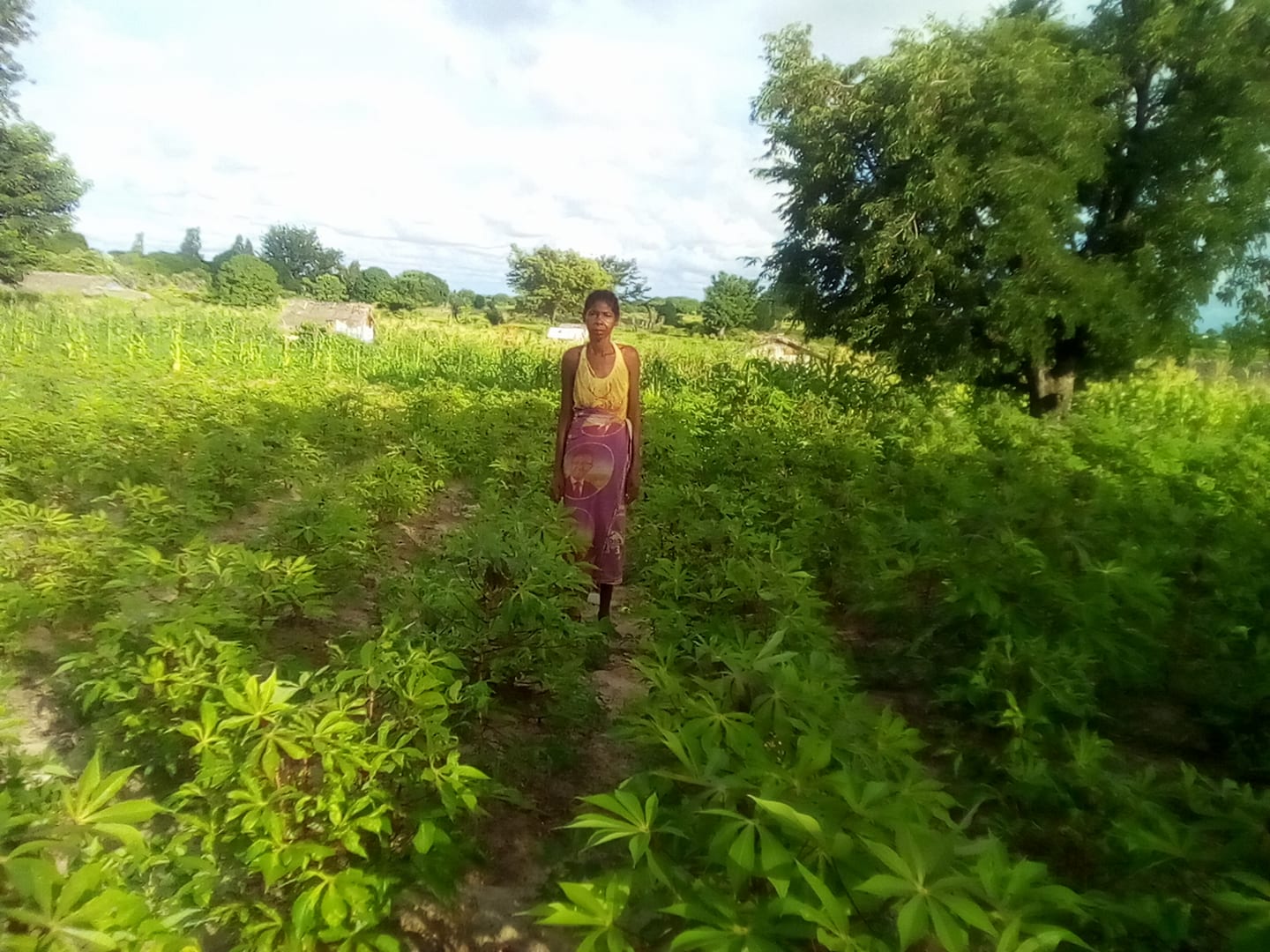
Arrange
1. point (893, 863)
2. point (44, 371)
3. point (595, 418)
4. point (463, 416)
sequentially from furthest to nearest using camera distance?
point (44, 371)
point (463, 416)
point (595, 418)
point (893, 863)

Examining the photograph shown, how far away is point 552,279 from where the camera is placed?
2442 centimetres

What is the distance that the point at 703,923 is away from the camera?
3.47 feet

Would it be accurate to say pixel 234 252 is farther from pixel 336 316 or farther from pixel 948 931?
pixel 948 931

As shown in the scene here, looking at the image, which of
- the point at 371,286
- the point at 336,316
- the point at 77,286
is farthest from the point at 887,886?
the point at 371,286

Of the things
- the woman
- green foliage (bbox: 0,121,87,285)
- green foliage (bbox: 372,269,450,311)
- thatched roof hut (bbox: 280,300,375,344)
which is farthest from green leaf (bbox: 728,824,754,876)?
green foliage (bbox: 372,269,450,311)

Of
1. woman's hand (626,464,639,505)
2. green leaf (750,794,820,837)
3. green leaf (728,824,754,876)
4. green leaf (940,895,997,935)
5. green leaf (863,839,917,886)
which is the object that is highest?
green leaf (750,794,820,837)

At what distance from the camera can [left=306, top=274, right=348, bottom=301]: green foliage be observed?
34.6 meters

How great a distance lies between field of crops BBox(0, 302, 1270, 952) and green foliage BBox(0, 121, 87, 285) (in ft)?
39.6

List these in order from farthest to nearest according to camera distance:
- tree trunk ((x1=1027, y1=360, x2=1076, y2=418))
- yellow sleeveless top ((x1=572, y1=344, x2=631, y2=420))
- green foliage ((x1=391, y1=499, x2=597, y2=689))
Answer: tree trunk ((x1=1027, y1=360, x2=1076, y2=418)) → yellow sleeveless top ((x1=572, y1=344, x2=631, y2=420)) → green foliage ((x1=391, y1=499, x2=597, y2=689))

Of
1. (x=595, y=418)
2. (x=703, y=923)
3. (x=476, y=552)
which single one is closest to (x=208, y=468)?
(x=595, y=418)

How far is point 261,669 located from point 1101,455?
469 centimetres

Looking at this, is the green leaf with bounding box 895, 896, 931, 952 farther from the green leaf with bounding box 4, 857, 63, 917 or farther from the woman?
the woman

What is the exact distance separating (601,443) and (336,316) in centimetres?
2072

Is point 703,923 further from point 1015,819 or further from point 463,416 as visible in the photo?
point 463,416
